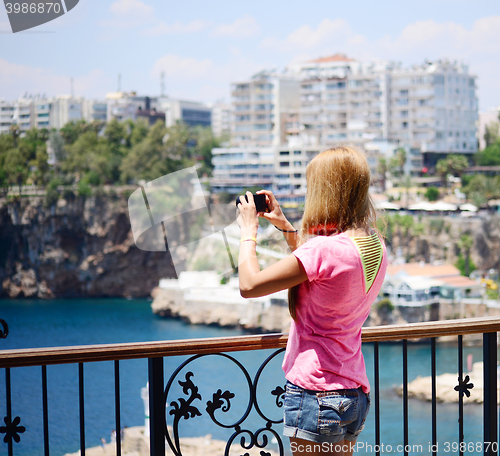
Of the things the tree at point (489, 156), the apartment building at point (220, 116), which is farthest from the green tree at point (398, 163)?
the apartment building at point (220, 116)

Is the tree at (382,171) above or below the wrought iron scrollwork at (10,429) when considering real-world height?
above

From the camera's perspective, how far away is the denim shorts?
3.52 feet

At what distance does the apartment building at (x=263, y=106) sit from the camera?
4656cm

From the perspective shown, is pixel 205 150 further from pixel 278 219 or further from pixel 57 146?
pixel 278 219

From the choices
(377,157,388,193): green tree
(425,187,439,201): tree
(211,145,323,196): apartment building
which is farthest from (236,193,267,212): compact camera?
(377,157,388,193): green tree

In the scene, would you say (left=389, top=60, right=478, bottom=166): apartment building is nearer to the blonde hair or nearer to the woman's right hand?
the woman's right hand

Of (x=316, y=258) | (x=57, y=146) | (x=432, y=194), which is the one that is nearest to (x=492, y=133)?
(x=432, y=194)

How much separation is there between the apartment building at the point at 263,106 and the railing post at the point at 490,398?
44.4 m

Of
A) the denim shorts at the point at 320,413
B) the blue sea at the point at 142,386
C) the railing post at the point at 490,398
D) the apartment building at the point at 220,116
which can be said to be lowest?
the blue sea at the point at 142,386

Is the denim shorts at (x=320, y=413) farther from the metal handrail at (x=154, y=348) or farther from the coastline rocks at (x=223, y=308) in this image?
the coastline rocks at (x=223, y=308)

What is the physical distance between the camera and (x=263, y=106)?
1854 inches

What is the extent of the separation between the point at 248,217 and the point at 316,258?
0.64ft

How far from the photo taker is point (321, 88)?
1804 inches

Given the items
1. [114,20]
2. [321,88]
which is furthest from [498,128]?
[114,20]
